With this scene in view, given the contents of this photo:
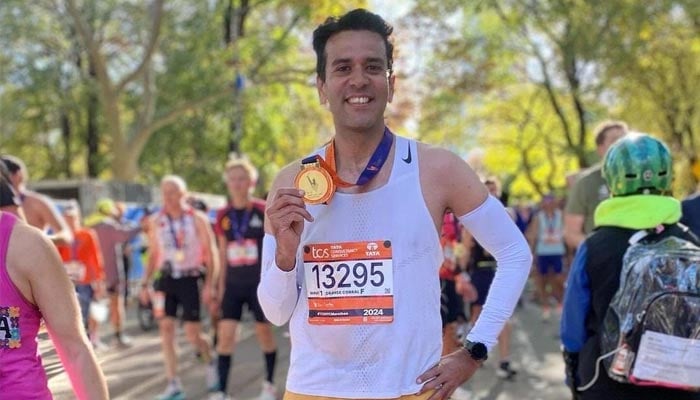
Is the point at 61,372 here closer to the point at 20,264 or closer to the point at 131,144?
the point at 20,264

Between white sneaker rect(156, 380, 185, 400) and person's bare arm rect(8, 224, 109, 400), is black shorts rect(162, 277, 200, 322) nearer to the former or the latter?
white sneaker rect(156, 380, 185, 400)

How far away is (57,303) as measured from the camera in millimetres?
2521

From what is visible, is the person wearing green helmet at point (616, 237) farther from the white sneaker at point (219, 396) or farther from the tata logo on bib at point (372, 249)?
the white sneaker at point (219, 396)

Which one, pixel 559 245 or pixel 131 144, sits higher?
pixel 131 144

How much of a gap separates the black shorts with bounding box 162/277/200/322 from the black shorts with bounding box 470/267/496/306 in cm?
252

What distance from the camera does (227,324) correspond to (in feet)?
24.8

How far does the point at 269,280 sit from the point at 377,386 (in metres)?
0.42

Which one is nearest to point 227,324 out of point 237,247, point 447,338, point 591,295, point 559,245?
point 237,247

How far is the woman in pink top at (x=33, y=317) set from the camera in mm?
2473

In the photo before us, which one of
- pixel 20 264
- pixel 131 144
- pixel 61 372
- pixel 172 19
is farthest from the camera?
pixel 172 19

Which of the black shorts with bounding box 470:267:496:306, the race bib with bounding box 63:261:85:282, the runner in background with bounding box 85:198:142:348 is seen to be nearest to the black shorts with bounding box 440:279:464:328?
the black shorts with bounding box 470:267:496:306

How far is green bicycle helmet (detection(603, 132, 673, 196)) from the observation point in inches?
136

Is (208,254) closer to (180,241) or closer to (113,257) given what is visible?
(180,241)

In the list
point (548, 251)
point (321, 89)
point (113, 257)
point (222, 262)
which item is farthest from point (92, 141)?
point (321, 89)
